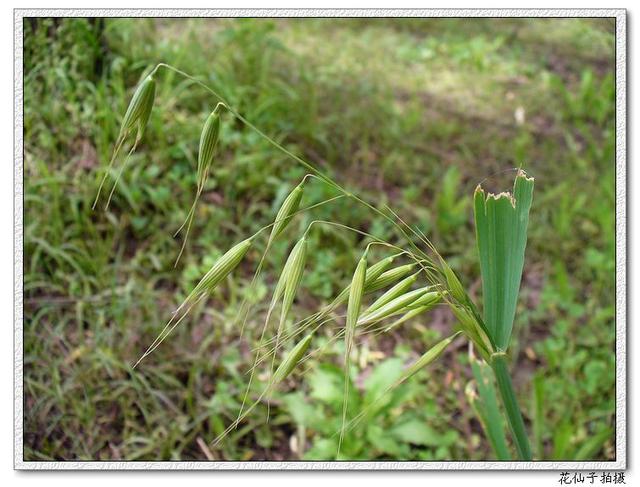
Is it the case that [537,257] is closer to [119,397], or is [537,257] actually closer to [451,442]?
[451,442]

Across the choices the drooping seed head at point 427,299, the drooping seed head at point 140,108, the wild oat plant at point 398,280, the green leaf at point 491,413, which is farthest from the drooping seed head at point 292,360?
the green leaf at point 491,413

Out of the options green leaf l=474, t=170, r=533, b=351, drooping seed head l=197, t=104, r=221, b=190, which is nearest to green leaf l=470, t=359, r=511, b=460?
green leaf l=474, t=170, r=533, b=351

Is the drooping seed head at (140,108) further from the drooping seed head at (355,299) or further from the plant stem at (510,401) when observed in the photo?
the plant stem at (510,401)

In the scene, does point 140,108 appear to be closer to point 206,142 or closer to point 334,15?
point 206,142

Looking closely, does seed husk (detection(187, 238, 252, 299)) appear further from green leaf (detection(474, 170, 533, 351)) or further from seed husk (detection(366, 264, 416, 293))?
green leaf (detection(474, 170, 533, 351))
